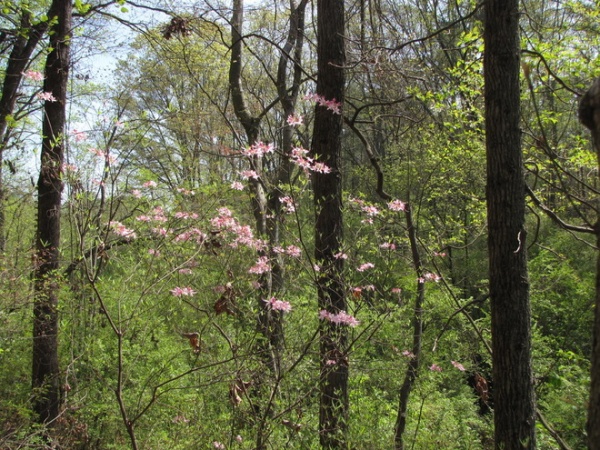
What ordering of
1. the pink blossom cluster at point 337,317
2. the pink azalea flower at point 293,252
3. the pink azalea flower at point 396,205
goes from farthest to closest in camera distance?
the pink azalea flower at point 396,205
the pink azalea flower at point 293,252
the pink blossom cluster at point 337,317

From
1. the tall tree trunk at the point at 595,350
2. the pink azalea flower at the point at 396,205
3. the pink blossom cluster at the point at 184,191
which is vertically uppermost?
the pink blossom cluster at the point at 184,191

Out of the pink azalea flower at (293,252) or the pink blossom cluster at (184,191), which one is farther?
the pink blossom cluster at (184,191)

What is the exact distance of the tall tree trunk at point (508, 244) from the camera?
277 centimetres

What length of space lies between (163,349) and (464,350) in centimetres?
450

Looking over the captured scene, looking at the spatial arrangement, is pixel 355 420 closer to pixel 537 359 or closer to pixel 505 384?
pixel 505 384

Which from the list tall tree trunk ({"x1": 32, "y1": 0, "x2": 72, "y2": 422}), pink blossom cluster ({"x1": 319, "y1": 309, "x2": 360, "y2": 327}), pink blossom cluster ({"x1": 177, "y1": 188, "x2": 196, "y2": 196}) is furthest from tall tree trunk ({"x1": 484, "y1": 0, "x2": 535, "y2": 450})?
tall tree trunk ({"x1": 32, "y1": 0, "x2": 72, "y2": 422})

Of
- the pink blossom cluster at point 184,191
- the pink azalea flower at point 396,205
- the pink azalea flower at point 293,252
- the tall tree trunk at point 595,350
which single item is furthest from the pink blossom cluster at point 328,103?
the tall tree trunk at point 595,350

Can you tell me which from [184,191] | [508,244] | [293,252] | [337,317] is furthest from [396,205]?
[184,191]

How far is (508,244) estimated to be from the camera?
9.18ft

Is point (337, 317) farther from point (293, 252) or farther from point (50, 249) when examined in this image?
point (50, 249)

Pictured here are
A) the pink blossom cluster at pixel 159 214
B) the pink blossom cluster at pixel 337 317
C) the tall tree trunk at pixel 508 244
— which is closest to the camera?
the tall tree trunk at pixel 508 244

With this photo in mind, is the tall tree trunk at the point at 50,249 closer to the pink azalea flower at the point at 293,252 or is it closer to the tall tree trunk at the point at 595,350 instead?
the pink azalea flower at the point at 293,252

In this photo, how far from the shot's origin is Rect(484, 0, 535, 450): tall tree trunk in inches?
109

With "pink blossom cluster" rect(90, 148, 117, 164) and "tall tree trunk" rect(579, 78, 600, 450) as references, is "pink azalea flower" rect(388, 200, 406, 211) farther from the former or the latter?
"tall tree trunk" rect(579, 78, 600, 450)
